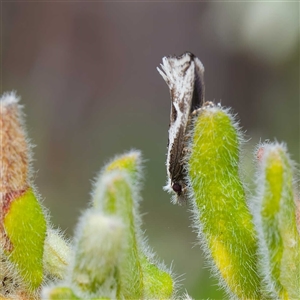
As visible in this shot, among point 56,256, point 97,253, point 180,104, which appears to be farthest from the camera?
point 180,104

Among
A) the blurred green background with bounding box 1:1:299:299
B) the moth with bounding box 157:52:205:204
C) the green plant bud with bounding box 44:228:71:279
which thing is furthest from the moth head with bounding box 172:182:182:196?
the blurred green background with bounding box 1:1:299:299

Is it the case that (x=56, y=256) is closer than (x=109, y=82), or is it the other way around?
(x=56, y=256)

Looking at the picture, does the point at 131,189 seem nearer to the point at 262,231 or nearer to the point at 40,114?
the point at 262,231

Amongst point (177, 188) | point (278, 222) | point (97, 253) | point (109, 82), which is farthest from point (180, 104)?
point (109, 82)

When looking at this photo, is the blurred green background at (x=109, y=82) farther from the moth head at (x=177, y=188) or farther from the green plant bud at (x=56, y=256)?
the green plant bud at (x=56, y=256)

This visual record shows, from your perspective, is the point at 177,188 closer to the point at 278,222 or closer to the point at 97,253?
the point at 278,222

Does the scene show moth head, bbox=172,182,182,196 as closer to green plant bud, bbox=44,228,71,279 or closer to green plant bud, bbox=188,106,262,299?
green plant bud, bbox=188,106,262,299

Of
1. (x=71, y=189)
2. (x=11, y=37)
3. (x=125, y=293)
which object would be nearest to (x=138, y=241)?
(x=125, y=293)
